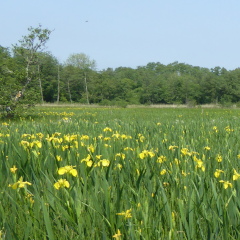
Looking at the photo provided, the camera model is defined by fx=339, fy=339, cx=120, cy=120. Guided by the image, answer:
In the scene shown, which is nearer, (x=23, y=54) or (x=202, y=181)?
(x=202, y=181)

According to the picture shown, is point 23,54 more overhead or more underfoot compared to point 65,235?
more overhead

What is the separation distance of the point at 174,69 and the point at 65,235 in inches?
7167

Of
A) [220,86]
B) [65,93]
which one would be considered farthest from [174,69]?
[65,93]

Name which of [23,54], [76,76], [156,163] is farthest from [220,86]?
[156,163]

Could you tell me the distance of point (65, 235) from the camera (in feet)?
5.32

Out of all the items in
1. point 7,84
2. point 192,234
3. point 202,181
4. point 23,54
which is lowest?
point 192,234

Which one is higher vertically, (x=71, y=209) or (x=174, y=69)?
(x=174, y=69)

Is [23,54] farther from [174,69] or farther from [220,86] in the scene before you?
[174,69]

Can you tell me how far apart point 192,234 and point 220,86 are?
320ft

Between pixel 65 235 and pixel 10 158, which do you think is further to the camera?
pixel 10 158

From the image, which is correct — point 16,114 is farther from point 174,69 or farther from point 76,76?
point 174,69

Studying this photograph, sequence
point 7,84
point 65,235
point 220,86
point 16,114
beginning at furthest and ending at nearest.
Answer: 1. point 220,86
2. point 7,84
3. point 16,114
4. point 65,235

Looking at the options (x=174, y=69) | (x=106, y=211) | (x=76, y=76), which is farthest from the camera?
Result: (x=174, y=69)

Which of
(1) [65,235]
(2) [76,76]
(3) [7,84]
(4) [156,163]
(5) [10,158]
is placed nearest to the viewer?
(1) [65,235]
